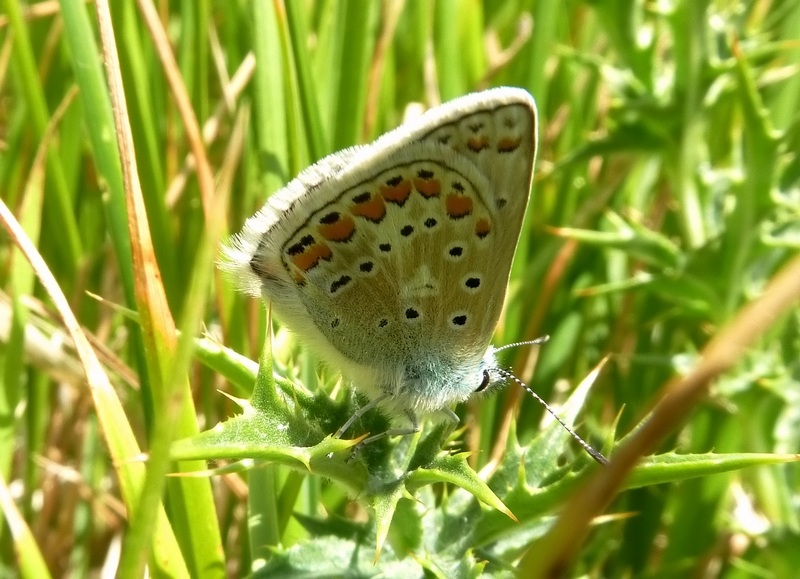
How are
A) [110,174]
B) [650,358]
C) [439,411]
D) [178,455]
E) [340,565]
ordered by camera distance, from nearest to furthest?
[178,455] → [340,565] → [110,174] → [439,411] → [650,358]

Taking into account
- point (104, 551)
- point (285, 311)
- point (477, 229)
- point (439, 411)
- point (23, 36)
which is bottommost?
point (104, 551)

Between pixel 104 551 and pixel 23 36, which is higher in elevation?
pixel 23 36

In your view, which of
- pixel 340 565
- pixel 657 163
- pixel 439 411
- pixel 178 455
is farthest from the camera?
pixel 657 163

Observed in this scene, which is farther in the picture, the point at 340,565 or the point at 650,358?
the point at 650,358

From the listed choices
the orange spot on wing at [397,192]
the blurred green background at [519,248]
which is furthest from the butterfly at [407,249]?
the blurred green background at [519,248]

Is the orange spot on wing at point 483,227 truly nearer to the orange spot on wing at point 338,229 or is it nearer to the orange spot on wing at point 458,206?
the orange spot on wing at point 458,206

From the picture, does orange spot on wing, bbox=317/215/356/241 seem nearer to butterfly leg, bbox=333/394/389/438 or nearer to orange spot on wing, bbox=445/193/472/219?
orange spot on wing, bbox=445/193/472/219

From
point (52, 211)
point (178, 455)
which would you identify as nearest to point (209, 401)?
point (52, 211)

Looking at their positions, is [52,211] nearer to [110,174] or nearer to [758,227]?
[110,174]
